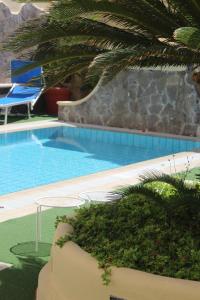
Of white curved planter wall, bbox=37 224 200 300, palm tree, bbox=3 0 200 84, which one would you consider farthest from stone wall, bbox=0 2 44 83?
white curved planter wall, bbox=37 224 200 300

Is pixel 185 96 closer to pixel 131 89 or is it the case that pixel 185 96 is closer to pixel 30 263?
pixel 131 89

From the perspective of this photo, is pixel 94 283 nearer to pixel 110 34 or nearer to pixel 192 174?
pixel 110 34

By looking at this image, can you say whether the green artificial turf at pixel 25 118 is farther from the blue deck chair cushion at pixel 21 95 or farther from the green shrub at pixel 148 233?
the green shrub at pixel 148 233

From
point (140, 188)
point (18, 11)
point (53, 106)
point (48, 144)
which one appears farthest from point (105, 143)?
point (140, 188)

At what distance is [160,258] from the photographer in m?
4.52

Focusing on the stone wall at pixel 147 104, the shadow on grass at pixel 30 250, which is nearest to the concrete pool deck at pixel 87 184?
the shadow on grass at pixel 30 250

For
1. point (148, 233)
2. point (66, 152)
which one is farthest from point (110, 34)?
point (66, 152)

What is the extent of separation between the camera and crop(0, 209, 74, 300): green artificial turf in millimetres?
5609

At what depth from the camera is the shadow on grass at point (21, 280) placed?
5.48 meters

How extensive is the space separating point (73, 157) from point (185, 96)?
3755 millimetres

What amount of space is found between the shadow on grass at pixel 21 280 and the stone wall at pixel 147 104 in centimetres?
1042

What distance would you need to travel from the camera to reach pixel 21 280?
5.84 metres

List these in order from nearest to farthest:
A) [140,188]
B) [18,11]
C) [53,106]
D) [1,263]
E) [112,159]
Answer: [140,188]
[1,263]
[112,159]
[53,106]
[18,11]

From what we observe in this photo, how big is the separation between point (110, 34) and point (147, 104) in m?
11.7
